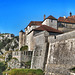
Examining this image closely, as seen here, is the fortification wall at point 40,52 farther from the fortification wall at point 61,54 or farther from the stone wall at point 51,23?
the stone wall at point 51,23

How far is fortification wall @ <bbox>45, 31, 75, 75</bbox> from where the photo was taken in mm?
17739

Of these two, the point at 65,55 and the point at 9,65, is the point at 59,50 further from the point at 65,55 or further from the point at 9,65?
the point at 9,65

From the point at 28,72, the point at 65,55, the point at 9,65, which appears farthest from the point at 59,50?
the point at 9,65

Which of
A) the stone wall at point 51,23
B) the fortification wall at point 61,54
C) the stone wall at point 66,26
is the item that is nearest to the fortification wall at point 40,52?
the fortification wall at point 61,54

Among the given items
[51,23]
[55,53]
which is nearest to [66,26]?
[51,23]

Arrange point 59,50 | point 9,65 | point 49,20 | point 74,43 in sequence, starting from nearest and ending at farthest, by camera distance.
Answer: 1. point 74,43
2. point 59,50
3. point 9,65
4. point 49,20

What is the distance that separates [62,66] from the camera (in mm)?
18594

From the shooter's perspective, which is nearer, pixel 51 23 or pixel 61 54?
pixel 61 54

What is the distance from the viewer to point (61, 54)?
1992 cm

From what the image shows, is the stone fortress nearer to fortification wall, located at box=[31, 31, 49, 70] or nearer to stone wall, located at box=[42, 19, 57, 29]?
fortification wall, located at box=[31, 31, 49, 70]

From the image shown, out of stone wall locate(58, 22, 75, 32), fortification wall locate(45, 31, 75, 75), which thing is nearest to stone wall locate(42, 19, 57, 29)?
stone wall locate(58, 22, 75, 32)

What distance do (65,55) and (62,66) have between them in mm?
1522

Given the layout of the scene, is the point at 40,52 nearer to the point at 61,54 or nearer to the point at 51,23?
the point at 61,54

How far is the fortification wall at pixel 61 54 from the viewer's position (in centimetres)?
1774
